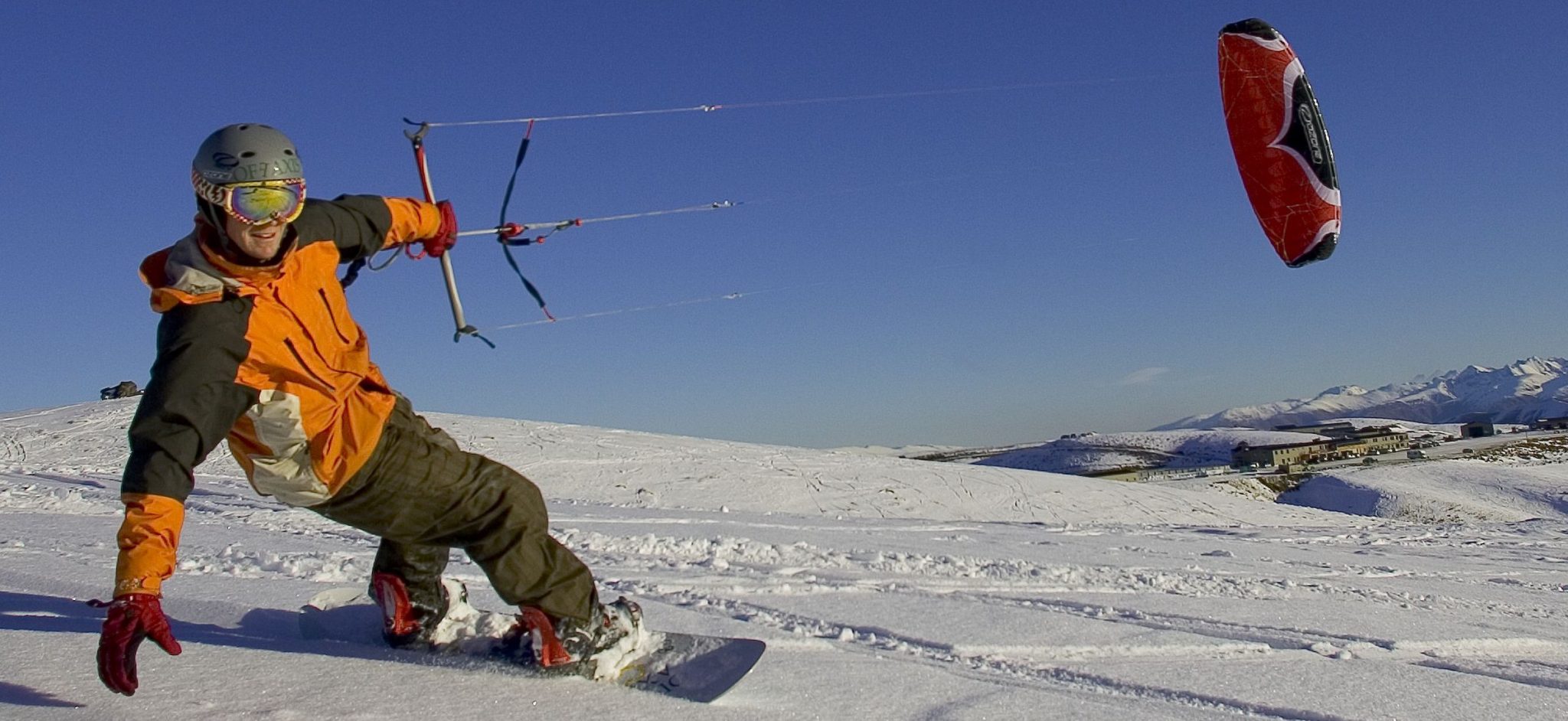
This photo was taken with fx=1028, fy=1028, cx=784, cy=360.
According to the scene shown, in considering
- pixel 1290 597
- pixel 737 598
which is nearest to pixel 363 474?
pixel 737 598

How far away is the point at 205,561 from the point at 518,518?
111 inches

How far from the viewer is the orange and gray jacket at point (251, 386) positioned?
223cm

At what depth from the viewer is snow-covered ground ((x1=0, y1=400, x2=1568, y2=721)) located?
2.64 m

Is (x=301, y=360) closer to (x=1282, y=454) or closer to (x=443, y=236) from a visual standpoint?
(x=443, y=236)

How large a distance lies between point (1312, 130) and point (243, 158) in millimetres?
10213

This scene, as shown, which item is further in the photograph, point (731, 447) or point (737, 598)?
point (731, 447)

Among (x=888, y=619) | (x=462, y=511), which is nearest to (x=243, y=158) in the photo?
(x=462, y=511)

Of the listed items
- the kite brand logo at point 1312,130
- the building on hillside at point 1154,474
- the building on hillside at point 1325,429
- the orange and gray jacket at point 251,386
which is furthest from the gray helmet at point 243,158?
the building on hillside at point 1325,429

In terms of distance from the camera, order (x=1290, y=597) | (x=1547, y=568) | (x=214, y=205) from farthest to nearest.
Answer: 1. (x=1547, y=568)
2. (x=1290, y=597)
3. (x=214, y=205)

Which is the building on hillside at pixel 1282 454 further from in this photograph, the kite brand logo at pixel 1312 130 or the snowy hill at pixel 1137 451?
the kite brand logo at pixel 1312 130

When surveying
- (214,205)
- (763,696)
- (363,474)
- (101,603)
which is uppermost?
(214,205)

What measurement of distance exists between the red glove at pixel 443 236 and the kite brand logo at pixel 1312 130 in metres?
9.35

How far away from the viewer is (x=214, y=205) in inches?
99.2

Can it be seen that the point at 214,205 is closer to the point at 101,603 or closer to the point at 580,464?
the point at 101,603
